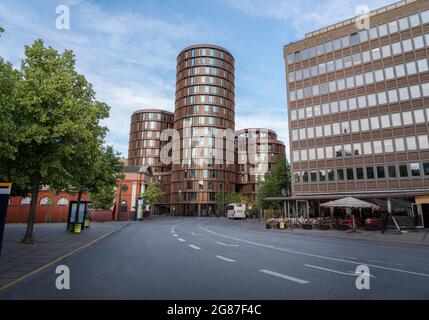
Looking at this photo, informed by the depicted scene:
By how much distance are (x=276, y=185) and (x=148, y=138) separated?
6941cm

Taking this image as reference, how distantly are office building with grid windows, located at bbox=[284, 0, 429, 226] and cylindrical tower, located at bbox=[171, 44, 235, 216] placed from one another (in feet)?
158

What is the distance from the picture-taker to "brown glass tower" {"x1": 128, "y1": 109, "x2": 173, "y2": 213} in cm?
11475

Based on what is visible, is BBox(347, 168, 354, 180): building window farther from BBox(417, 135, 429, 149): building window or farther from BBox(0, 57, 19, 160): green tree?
BBox(0, 57, 19, 160): green tree

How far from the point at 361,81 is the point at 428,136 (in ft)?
35.7

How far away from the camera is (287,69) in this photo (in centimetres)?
5012

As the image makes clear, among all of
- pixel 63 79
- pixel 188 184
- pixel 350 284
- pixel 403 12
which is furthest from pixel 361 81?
pixel 188 184

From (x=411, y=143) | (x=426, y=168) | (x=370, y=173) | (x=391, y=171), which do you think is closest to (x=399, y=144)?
Answer: (x=411, y=143)

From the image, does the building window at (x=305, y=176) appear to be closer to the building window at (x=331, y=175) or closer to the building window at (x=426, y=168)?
the building window at (x=331, y=175)

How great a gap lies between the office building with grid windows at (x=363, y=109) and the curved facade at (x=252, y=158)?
63486 mm

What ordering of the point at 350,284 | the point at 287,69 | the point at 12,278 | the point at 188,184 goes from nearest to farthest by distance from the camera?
1. the point at 350,284
2. the point at 12,278
3. the point at 287,69
4. the point at 188,184

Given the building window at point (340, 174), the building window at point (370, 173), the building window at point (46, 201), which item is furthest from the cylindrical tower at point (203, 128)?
the building window at point (370, 173)

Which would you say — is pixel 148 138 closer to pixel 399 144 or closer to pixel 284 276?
pixel 399 144
